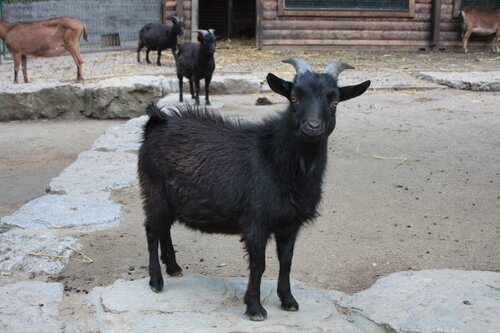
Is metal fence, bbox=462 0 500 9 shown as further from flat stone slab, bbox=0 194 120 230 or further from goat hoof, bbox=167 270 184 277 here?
goat hoof, bbox=167 270 184 277

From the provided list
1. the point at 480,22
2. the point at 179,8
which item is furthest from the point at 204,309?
the point at 480,22

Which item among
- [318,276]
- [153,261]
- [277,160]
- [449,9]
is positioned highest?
[449,9]

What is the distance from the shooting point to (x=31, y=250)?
428 centimetres

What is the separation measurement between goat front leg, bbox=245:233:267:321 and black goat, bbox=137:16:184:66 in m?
12.8

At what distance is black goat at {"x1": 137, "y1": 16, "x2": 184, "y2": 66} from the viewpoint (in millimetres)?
15609

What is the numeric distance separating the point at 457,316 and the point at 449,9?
17.5 meters

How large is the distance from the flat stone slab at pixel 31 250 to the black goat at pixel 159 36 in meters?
11.4

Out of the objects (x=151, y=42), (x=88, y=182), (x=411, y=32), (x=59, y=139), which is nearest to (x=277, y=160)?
(x=88, y=182)

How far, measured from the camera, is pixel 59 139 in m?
8.87

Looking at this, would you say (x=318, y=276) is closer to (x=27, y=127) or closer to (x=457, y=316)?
(x=457, y=316)

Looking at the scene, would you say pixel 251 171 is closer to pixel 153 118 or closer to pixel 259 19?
pixel 153 118

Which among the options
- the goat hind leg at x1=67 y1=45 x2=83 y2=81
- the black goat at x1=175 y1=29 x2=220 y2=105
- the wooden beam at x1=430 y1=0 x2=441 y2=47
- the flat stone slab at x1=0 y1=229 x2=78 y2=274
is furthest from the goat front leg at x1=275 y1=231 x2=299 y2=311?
the wooden beam at x1=430 y1=0 x2=441 y2=47

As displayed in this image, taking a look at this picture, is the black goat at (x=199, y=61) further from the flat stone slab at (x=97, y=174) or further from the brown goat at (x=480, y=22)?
the brown goat at (x=480, y=22)

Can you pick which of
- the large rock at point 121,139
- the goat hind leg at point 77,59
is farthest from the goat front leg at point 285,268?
the goat hind leg at point 77,59
